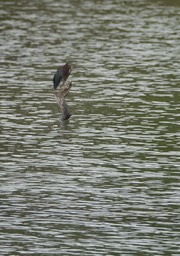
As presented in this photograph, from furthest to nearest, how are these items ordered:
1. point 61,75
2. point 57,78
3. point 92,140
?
point 61,75 → point 57,78 → point 92,140

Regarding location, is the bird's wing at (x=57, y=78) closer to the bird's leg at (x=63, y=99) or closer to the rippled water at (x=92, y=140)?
the bird's leg at (x=63, y=99)

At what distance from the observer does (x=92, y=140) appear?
1209 inches

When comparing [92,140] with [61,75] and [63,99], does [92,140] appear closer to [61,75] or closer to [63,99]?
[63,99]

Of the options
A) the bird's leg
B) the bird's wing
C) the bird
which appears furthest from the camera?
the bird's leg

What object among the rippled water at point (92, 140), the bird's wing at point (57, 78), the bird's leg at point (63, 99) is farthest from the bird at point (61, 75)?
the rippled water at point (92, 140)

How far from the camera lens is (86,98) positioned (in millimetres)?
37438

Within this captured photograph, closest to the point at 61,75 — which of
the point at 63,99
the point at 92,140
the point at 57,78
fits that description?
the point at 57,78

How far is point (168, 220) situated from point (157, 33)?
31100mm

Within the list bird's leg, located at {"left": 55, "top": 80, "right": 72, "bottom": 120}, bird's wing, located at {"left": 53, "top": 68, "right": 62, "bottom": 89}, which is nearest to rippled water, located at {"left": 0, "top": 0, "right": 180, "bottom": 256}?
bird's leg, located at {"left": 55, "top": 80, "right": 72, "bottom": 120}

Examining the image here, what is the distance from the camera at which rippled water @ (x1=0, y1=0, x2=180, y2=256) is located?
21.8 m

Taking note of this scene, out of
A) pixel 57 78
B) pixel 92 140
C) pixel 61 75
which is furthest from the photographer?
pixel 61 75

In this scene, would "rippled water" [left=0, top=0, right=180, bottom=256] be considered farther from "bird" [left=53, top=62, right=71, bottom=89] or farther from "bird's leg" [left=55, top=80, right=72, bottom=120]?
"bird" [left=53, top=62, right=71, bottom=89]

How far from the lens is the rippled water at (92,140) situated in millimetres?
21812

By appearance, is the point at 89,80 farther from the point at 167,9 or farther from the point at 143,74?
the point at 167,9
